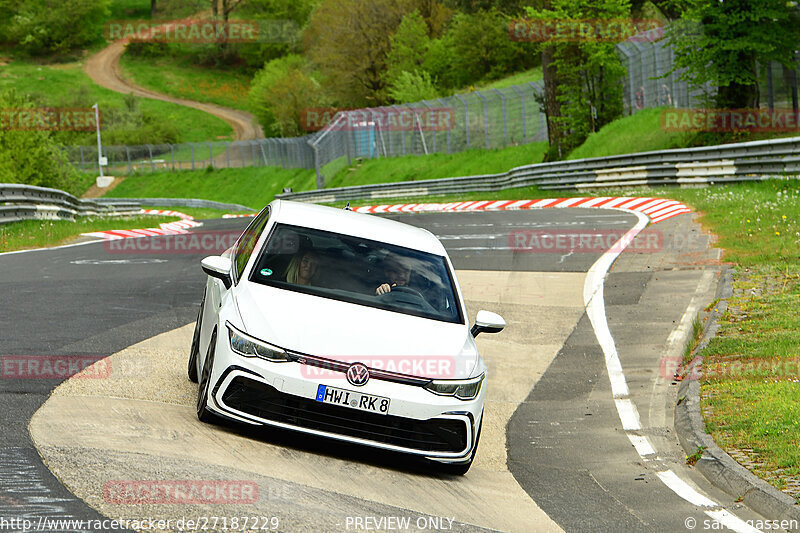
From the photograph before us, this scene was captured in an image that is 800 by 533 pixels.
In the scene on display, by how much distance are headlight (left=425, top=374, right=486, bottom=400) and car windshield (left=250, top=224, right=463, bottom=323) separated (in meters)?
0.74

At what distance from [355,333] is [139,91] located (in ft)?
422

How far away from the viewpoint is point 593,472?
7.87m

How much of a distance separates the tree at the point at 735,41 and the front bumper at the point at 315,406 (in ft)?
85.2

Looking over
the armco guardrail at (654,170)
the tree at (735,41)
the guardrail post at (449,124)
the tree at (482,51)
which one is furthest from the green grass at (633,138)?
the tree at (482,51)

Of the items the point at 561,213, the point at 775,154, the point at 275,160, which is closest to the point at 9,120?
the point at 275,160

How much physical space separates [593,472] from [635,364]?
11.6 ft

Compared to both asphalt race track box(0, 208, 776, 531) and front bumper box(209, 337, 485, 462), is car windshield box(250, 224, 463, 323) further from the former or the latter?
asphalt race track box(0, 208, 776, 531)

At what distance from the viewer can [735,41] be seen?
98.7 feet

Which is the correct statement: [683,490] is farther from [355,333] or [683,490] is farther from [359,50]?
[359,50]

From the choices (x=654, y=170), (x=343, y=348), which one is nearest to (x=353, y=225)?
(x=343, y=348)

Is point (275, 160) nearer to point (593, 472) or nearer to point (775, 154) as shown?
point (775, 154)

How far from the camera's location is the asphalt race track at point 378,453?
18.9 feet

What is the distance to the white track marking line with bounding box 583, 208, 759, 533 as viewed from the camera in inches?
267

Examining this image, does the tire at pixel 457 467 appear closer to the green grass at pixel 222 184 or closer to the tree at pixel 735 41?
the tree at pixel 735 41
